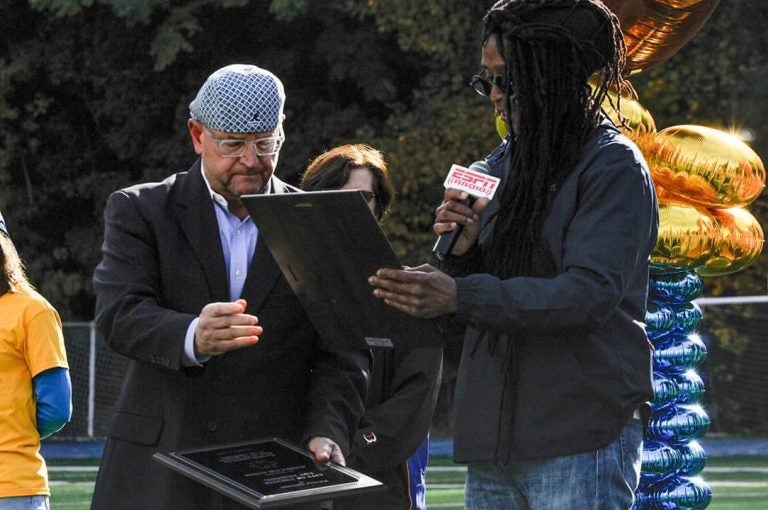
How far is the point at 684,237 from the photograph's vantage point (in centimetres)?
586

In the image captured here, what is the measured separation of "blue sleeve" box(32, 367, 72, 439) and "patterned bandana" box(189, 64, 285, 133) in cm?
144

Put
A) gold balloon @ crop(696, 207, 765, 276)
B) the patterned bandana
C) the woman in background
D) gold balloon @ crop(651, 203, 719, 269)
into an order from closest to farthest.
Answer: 1. the patterned bandana
2. the woman in background
3. gold balloon @ crop(651, 203, 719, 269)
4. gold balloon @ crop(696, 207, 765, 276)

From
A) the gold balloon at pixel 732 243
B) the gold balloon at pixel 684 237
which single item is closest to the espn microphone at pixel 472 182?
the gold balloon at pixel 684 237

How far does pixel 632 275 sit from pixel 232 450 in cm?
106

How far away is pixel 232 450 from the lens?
11.7 feet

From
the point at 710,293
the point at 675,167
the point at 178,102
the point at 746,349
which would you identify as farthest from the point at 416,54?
the point at 675,167

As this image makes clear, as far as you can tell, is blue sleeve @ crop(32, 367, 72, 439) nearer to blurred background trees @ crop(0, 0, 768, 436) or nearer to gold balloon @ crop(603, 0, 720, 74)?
gold balloon @ crop(603, 0, 720, 74)

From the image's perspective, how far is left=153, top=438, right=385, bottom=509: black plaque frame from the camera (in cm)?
332

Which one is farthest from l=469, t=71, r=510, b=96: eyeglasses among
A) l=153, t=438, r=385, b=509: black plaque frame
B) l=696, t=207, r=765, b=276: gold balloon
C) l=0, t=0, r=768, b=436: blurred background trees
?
l=0, t=0, r=768, b=436: blurred background trees

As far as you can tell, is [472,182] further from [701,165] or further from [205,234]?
[701,165]

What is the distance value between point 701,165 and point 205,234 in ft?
9.31

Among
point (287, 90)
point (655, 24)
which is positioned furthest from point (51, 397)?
point (287, 90)

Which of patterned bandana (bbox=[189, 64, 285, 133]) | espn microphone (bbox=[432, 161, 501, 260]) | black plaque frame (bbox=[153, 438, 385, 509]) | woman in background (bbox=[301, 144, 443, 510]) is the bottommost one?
woman in background (bbox=[301, 144, 443, 510])

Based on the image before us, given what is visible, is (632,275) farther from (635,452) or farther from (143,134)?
(143,134)
